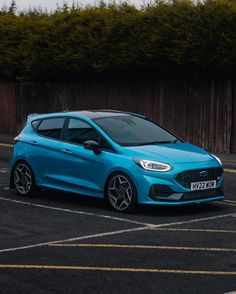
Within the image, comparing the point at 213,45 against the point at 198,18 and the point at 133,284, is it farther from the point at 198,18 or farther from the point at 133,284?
the point at 133,284

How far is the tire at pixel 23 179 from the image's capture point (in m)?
13.3

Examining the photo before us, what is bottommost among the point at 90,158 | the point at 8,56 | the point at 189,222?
the point at 189,222

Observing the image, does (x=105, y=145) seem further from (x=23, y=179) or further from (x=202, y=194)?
(x=23, y=179)

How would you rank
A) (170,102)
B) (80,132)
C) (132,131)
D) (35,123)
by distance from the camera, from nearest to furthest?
1. (132,131)
2. (80,132)
3. (35,123)
4. (170,102)

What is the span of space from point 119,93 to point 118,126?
498 inches

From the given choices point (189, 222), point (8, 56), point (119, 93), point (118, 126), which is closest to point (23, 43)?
point (8, 56)

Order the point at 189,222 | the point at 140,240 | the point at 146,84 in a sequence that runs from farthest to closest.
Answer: the point at 146,84
the point at 189,222
the point at 140,240

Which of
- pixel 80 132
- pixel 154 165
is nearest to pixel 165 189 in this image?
pixel 154 165

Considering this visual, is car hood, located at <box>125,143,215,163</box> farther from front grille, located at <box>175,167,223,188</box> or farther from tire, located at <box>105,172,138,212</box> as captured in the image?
tire, located at <box>105,172,138,212</box>

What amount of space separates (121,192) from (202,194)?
119 cm

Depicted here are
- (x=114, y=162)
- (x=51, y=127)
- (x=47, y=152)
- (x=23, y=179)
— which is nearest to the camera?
(x=114, y=162)

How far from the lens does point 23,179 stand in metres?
13.4

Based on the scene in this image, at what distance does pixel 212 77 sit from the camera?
2195 centimetres

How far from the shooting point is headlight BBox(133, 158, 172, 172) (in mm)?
11234
